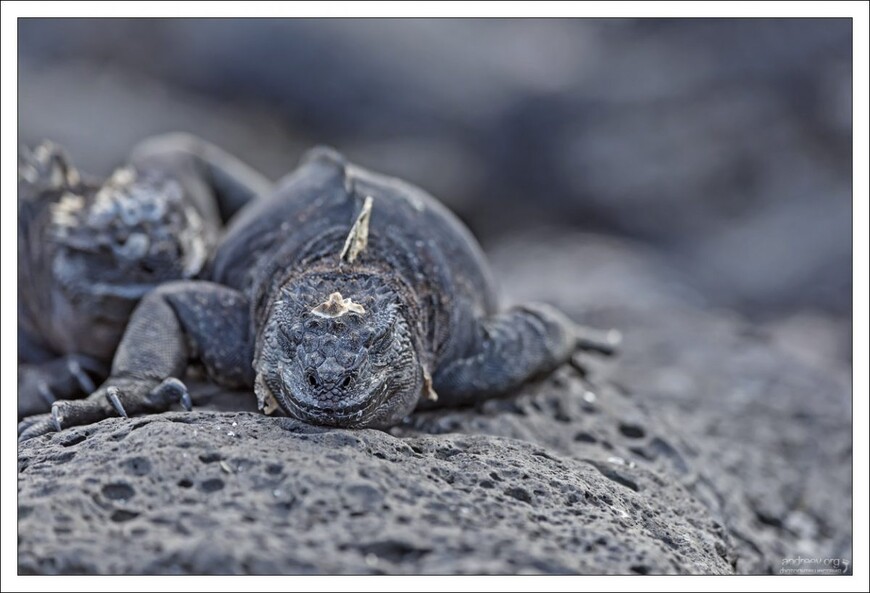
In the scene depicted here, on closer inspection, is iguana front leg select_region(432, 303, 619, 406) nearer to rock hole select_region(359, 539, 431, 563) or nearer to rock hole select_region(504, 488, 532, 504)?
rock hole select_region(504, 488, 532, 504)

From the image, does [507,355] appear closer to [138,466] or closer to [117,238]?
[117,238]

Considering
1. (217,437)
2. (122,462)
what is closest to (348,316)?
(217,437)

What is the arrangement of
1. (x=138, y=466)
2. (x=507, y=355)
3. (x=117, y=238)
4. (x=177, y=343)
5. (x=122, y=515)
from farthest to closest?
(x=117, y=238) → (x=507, y=355) → (x=177, y=343) → (x=138, y=466) → (x=122, y=515)

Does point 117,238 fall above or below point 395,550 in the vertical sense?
above

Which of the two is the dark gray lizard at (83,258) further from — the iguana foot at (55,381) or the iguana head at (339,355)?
the iguana head at (339,355)

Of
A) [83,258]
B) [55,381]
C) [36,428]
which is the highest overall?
[83,258]

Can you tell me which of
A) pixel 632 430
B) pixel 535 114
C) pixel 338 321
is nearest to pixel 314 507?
pixel 338 321
